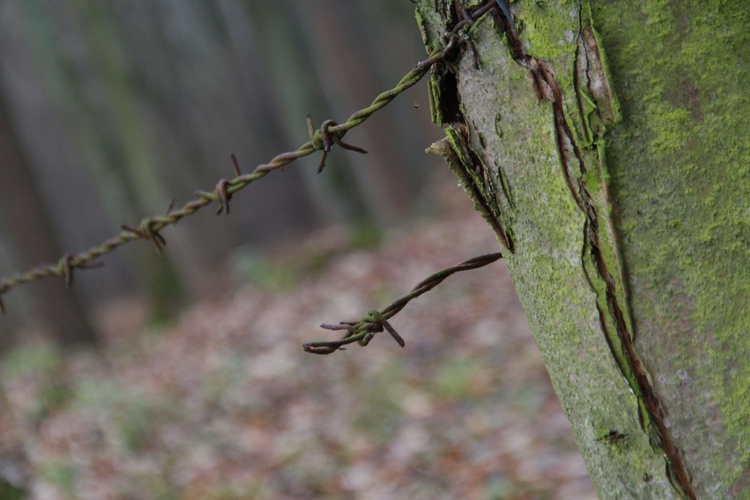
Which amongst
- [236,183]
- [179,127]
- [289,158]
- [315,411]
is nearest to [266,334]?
[315,411]

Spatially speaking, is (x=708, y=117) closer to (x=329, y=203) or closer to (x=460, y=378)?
(x=460, y=378)

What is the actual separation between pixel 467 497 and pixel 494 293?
134 inches

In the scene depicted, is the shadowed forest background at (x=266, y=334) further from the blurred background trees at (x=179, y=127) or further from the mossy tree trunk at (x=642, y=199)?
the mossy tree trunk at (x=642, y=199)

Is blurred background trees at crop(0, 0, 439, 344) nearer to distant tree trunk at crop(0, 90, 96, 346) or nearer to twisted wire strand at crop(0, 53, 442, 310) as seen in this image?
distant tree trunk at crop(0, 90, 96, 346)

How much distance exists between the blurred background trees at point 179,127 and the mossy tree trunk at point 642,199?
9.31 metres

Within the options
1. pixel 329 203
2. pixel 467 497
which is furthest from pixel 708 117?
pixel 329 203

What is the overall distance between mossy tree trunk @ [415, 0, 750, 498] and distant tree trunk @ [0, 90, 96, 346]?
9.27m

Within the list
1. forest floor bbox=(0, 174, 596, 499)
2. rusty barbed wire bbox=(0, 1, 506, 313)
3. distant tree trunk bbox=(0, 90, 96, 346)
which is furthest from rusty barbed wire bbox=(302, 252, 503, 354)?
distant tree trunk bbox=(0, 90, 96, 346)

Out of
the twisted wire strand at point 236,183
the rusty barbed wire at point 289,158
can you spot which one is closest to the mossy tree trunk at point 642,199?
the rusty barbed wire at point 289,158

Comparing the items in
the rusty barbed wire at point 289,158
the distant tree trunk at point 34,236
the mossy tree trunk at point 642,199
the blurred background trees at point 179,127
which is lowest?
the mossy tree trunk at point 642,199

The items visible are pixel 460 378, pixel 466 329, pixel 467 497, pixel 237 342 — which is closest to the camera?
pixel 467 497

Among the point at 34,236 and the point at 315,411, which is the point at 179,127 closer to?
the point at 34,236

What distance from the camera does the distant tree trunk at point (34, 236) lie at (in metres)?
9.17

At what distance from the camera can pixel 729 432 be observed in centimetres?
90
